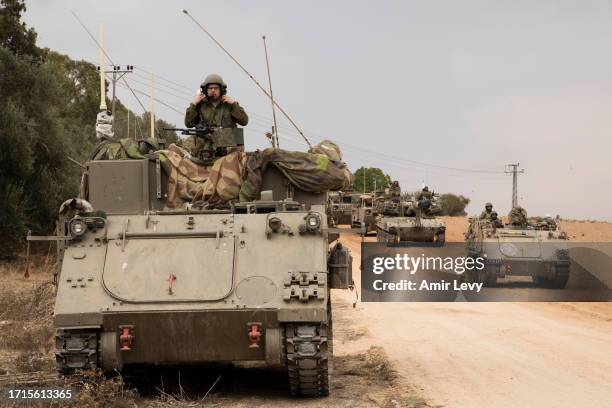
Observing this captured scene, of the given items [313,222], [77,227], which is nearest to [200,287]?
[313,222]

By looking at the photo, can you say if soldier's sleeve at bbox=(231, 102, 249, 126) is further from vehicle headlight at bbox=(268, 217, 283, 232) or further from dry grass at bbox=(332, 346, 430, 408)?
dry grass at bbox=(332, 346, 430, 408)

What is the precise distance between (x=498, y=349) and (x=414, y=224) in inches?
920

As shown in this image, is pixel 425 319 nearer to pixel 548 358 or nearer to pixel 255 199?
pixel 548 358

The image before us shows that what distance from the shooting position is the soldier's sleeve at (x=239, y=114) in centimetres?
1307

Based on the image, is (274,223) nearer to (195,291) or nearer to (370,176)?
(195,291)

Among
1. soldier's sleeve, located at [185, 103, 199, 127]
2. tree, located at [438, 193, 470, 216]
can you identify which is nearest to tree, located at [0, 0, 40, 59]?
Answer: soldier's sleeve, located at [185, 103, 199, 127]

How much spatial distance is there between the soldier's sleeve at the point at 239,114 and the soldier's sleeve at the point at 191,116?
0.49 metres

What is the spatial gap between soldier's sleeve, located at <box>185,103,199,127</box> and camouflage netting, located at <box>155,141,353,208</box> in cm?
59

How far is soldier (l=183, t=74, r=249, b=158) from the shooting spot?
13023 mm

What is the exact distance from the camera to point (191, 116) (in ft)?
42.9

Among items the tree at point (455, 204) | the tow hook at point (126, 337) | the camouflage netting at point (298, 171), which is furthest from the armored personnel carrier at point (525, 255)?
the tree at point (455, 204)

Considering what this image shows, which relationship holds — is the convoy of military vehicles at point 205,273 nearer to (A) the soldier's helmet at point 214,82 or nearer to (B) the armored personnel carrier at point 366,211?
(A) the soldier's helmet at point 214,82

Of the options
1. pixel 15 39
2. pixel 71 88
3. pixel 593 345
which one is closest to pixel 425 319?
pixel 593 345

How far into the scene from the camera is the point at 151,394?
431 inches
